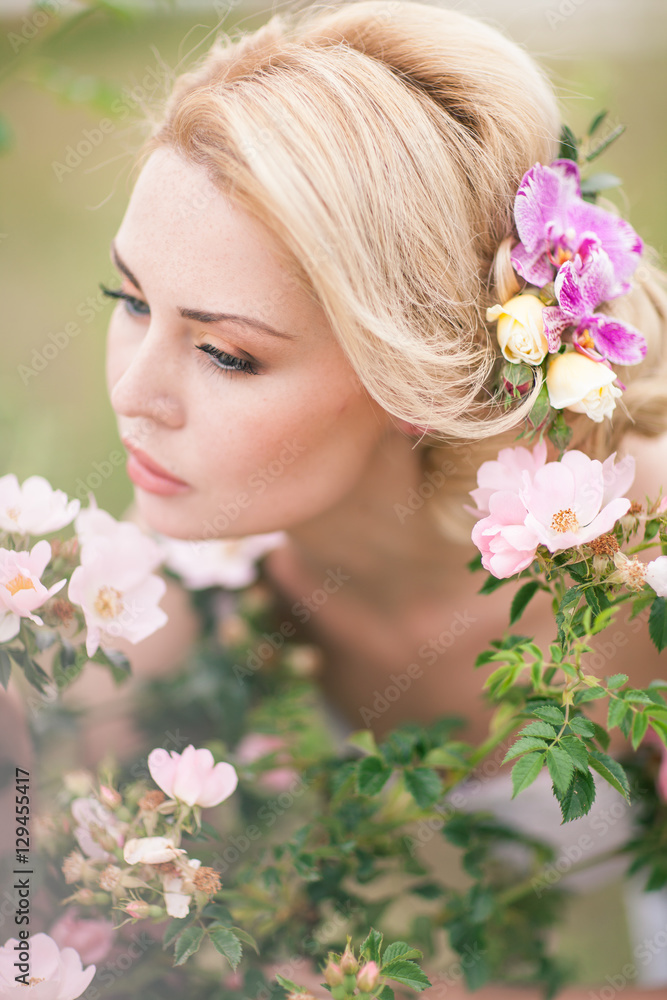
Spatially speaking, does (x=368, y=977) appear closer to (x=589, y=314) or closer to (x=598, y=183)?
(x=589, y=314)

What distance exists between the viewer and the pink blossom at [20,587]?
0.77 metres

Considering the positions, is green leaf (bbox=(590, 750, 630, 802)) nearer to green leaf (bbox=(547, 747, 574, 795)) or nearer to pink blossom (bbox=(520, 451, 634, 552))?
green leaf (bbox=(547, 747, 574, 795))

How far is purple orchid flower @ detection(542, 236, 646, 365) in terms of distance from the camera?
2.81 ft

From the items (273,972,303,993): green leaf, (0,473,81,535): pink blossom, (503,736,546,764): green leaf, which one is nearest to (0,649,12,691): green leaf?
(0,473,81,535): pink blossom

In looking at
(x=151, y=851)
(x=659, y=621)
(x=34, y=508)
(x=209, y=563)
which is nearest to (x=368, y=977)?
(x=151, y=851)

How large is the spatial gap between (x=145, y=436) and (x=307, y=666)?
27.7 inches

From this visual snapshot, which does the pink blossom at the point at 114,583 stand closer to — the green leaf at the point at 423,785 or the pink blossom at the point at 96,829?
the pink blossom at the point at 96,829

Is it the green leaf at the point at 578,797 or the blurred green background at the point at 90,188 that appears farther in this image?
the blurred green background at the point at 90,188

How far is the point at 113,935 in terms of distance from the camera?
842 mm

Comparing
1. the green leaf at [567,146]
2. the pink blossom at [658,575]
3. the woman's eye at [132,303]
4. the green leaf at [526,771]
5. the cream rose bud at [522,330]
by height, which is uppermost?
the green leaf at [567,146]

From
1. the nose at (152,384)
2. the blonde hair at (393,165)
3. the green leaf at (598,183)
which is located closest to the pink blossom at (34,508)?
the nose at (152,384)

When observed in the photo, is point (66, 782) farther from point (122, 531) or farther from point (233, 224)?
point (233, 224)

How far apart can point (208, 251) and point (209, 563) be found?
804 mm

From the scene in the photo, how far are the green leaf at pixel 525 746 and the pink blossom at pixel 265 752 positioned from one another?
0.71m
